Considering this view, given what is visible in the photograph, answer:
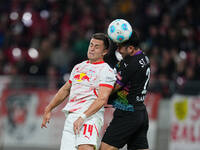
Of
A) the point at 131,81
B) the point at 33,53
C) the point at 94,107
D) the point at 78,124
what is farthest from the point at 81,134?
the point at 33,53

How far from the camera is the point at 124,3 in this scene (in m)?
16.7

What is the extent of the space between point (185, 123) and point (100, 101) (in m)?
6.10

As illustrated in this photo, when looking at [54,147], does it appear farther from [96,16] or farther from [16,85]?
[96,16]

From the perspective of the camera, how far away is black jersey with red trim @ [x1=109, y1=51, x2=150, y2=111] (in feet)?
22.2

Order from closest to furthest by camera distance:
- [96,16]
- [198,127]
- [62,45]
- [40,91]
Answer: [198,127], [40,91], [62,45], [96,16]

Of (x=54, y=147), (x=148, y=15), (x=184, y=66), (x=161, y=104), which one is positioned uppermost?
(x=148, y=15)

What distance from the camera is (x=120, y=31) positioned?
21.8 ft

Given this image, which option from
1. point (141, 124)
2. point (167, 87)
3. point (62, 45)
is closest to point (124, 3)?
point (62, 45)

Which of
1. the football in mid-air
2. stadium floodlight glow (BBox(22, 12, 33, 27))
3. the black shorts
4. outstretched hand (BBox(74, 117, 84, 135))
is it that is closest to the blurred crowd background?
stadium floodlight glow (BBox(22, 12, 33, 27))

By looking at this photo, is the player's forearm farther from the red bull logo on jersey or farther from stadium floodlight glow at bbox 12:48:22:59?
stadium floodlight glow at bbox 12:48:22:59

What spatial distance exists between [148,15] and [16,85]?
5.27 metres

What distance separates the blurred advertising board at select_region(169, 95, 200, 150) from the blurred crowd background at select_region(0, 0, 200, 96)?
0.30 metres

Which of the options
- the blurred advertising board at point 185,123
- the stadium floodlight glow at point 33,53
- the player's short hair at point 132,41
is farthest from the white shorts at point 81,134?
the stadium floodlight glow at point 33,53

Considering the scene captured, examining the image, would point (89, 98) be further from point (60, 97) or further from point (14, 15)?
point (14, 15)
